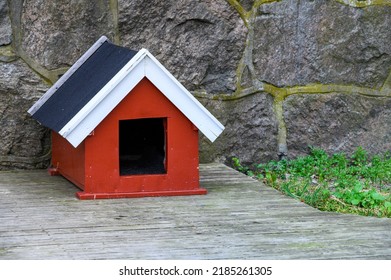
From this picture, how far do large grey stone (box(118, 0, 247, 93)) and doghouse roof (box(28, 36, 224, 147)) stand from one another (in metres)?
0.28

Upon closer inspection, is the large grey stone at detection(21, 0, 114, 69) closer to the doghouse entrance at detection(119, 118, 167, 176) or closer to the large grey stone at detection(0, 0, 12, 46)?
the large grey stone at detection(0, 0, 12, 46)

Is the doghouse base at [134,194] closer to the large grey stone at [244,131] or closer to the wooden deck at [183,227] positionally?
the wooden deck at [183,227]

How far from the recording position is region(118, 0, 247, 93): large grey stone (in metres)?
4.72

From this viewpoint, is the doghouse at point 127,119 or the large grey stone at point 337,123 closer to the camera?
the doghouse at point 127,119

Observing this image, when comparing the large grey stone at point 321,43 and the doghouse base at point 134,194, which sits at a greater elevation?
the large grey stone at point 321,43

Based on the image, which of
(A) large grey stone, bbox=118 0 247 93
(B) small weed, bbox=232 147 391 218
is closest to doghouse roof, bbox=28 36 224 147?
(A) large grey stone, bbox=118 0 247 93

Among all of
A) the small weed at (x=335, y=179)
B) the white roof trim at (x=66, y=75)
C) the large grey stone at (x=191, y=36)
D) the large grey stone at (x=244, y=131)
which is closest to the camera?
the small weed at (x=335, y=179)

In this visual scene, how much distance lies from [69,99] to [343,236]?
1482mm

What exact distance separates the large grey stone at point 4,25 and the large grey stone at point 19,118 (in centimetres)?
11

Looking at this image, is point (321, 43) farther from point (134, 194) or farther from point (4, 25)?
point (4, 25)

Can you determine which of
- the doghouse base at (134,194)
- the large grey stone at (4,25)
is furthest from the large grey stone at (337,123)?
the large grey stone at (4,25)

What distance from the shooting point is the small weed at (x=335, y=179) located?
13.3 feet

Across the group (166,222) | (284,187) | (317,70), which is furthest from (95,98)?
(317,70)
